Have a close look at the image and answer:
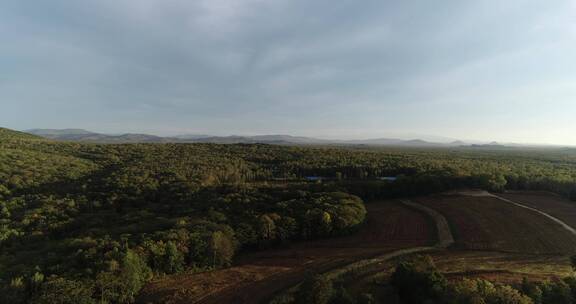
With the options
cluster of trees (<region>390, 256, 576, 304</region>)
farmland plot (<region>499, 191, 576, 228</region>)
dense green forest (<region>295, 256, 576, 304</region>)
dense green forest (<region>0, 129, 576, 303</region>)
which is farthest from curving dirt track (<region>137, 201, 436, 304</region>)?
farmland plot (<region>499, 191, 576, 228</region>)

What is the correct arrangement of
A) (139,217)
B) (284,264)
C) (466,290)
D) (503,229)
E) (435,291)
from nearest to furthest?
(466,290), (435,291), (284,264), (139,217), (503,229)

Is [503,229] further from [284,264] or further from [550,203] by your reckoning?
[284,264]

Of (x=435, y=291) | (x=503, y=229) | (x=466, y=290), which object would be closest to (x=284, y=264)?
(x=435, y=291)

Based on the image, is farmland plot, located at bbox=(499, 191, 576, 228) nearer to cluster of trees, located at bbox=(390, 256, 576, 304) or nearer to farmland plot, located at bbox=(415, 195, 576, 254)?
farmland plot, located at bbox=(415, 195, 576, 254)

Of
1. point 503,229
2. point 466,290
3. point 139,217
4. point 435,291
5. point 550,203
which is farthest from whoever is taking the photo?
point 550,203

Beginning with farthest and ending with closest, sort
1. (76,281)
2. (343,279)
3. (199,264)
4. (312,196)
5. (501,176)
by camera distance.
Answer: (501,176), (312,196), (199,264), (343,279), (76,281)

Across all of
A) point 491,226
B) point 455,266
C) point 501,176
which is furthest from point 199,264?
point 501,176

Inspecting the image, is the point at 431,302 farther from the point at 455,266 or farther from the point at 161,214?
the point at 161,214
